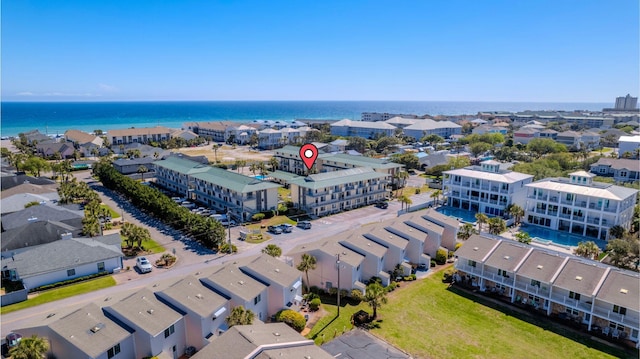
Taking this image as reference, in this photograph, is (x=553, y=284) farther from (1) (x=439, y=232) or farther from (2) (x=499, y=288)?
(1) (x=439, y=232)

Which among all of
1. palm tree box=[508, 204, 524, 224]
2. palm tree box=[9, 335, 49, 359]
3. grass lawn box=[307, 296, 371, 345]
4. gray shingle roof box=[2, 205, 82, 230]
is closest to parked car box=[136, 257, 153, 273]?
gray shingle roof box=[2, 205, 82, 230]

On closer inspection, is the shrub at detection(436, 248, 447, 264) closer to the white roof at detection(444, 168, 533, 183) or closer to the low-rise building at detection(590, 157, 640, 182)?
the white roof at detection(444, 168, 533, 183)

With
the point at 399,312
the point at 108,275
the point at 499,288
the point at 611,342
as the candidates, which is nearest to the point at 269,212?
the point at 108,275

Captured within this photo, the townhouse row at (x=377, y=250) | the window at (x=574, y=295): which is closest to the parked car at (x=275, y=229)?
the townhouse row at (x=377, y=250)

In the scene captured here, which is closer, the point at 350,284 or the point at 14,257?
the point at 350,284

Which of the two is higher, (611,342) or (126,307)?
(126,307)

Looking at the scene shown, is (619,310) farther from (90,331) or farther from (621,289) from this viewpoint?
(90,331)

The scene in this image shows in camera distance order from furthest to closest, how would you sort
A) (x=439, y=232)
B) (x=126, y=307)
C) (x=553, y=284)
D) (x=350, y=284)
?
(x=439, y=232)
(x=350, y=284)
(x=553, y=284)
(x=126, y=307)

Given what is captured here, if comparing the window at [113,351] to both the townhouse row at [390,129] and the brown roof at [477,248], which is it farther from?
the townhouse row at [390,129]
